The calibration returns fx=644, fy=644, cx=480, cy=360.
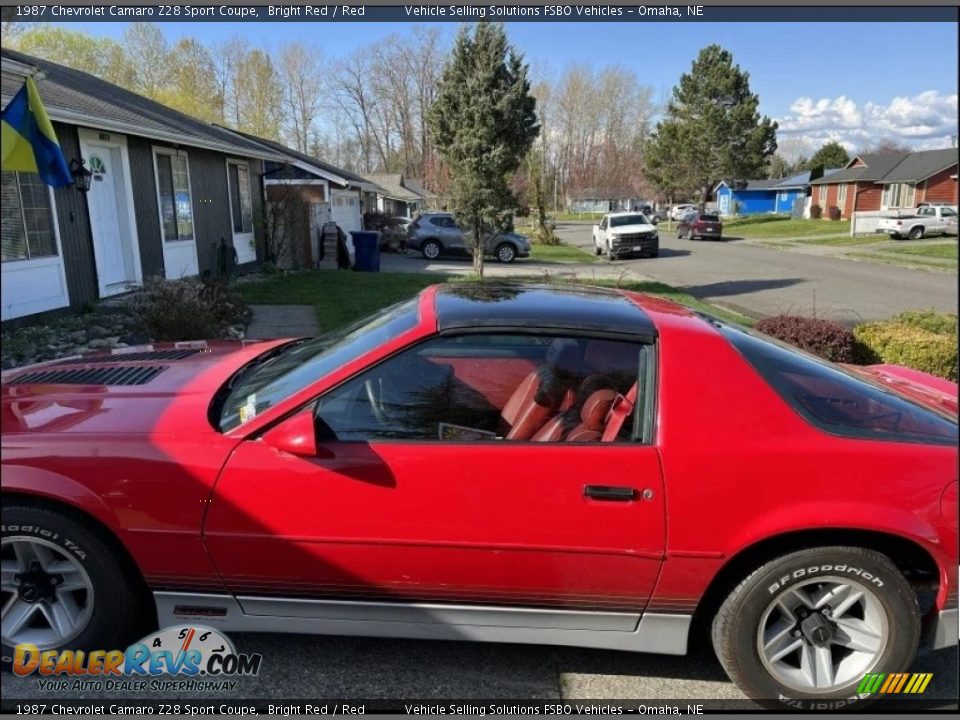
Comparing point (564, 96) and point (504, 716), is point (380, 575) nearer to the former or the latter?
point (504, 716)

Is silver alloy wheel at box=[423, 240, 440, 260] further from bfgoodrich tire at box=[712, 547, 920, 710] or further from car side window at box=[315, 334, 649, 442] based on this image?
bfgoodrich tire at box=[712, 547, 920, 710]

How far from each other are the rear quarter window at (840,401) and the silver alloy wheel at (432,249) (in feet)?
76.5

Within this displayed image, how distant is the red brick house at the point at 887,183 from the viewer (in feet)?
136

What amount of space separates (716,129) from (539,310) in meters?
57.5

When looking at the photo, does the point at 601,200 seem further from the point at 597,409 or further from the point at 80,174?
the point at 597,409

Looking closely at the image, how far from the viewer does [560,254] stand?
29.3m

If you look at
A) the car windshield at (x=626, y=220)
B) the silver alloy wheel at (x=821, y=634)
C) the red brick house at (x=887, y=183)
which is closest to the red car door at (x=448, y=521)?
the silver alloy wheel at (x=821, y=634)

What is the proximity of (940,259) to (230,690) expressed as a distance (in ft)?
95.3

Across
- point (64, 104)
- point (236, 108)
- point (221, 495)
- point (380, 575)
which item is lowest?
point (380, 575)

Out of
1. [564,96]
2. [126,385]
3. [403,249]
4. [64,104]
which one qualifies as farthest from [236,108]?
[126,385]

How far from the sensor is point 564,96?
289 ft

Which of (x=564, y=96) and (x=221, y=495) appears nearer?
(x=221, y=495)

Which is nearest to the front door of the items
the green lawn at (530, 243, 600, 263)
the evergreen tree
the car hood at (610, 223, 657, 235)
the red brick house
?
the green lawn at (530, 243, 600, 263)

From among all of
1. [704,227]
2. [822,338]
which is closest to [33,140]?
[822,338]
